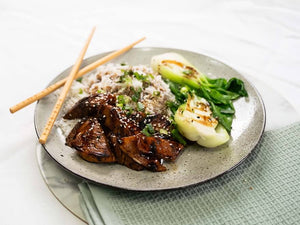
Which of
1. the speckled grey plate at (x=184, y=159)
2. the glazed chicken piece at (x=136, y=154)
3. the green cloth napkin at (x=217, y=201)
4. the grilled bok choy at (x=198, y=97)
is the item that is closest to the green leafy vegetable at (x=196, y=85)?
the grilled bok choy at (x=198, y=97)

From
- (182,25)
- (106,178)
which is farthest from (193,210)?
(182,25)

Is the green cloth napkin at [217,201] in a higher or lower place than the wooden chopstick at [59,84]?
lower

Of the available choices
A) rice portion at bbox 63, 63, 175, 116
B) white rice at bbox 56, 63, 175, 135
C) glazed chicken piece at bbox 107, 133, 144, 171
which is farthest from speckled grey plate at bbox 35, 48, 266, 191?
rice portion at bbox 63, 63, 175, 116

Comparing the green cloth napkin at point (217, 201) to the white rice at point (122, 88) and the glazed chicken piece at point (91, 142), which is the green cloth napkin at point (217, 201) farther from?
the white rice at point (122, 88)

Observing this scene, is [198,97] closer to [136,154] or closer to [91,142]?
[136,154]

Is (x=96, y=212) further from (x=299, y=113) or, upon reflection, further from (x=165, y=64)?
(x=299, y=113)

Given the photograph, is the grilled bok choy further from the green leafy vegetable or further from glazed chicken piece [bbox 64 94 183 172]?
glazed chicken piece [bbox 64 94 183 172]
